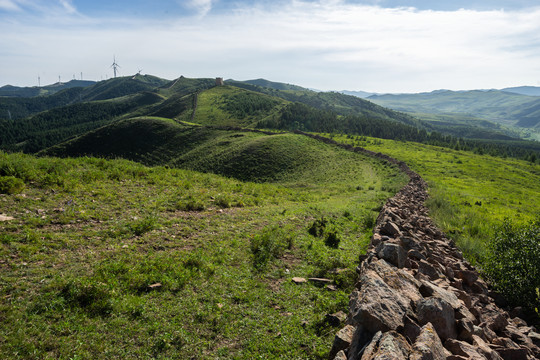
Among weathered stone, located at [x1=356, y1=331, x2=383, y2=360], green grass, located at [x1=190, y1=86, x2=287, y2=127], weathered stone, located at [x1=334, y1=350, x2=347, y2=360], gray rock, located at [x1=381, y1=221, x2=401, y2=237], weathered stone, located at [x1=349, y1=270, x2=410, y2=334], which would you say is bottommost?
weathered stone, located at [x1=334, y1=350, x2=347, y2=360]

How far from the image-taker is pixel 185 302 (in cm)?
866

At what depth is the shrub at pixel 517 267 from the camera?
999cm

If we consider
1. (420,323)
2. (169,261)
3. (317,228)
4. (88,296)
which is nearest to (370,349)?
(420,323)

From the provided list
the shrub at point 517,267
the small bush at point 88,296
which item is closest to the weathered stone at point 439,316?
the shrub at point 517,267

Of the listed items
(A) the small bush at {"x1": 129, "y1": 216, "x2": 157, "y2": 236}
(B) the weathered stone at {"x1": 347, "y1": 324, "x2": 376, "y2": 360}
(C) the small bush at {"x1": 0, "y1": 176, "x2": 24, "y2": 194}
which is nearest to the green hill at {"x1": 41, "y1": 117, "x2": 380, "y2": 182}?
(C) the small bush at {"x1": 0, "y1": 176, "x2": 24, "y2": 194}

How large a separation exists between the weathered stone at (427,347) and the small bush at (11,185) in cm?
1762

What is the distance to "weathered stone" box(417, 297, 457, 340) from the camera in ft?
Answer: 21.0

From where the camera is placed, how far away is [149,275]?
9406 millimetres

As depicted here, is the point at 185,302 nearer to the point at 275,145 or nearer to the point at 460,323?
the point at 460,323

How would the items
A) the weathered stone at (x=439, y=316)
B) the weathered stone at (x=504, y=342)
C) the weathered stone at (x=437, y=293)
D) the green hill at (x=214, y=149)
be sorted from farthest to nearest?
the green hill at (x=214, y=149)
the weathered stone at (x=437, y=293)
the weathered stone at (x=504, y=342)
the weathered stone at (x=439, y=316)

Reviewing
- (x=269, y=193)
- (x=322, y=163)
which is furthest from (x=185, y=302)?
(x=322, y=163)

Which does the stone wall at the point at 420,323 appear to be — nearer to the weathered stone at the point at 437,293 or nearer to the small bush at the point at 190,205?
the weathered stone at the point at 437,293

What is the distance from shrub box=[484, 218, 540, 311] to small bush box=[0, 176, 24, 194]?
22430 mm

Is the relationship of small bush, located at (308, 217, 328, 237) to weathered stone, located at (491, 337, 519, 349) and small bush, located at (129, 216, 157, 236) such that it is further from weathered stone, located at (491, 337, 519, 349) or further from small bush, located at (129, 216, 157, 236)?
weathered stone, located at (491, 337, 519, 349)
